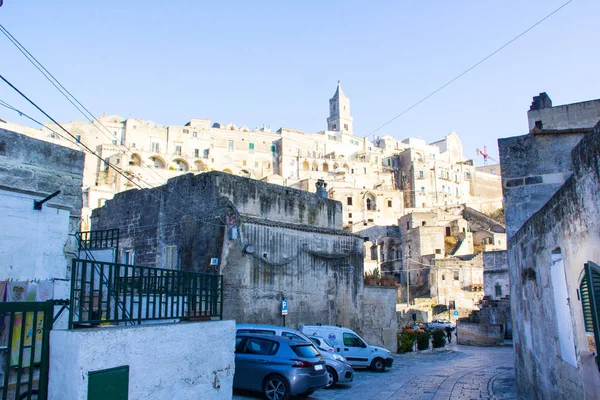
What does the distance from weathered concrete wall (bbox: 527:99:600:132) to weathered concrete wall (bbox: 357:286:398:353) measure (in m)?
10.6

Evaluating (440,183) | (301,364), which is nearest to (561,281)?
(301,364)

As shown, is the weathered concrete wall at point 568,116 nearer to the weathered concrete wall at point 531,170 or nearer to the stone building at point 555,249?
the stone building at point 555,249

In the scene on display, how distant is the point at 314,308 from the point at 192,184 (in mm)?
6983

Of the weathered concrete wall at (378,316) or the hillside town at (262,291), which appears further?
the weathered concrete wall at (378,316)

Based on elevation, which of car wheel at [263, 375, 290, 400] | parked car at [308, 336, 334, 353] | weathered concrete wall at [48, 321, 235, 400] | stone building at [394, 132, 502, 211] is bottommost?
car wheel at [263, 375, 290, 400]

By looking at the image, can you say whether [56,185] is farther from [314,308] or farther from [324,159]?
[324,159]

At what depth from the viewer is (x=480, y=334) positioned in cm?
3372

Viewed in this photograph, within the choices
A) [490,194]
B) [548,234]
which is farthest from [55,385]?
[490,194]

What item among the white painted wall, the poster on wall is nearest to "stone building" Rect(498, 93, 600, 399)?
the poster on wall

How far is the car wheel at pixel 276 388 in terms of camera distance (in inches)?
456

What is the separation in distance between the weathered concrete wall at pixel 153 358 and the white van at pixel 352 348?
9706 millimetres

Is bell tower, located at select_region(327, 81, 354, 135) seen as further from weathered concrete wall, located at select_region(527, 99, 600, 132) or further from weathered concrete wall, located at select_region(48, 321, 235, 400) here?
weathered concrete wall, located at select_region(48, 321, 235, 400)

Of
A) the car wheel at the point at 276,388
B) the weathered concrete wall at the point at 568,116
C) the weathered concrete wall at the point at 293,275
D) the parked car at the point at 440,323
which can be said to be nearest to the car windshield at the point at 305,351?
the car wheel at the point at 276,388

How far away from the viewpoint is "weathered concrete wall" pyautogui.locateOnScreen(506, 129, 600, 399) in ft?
22.5
